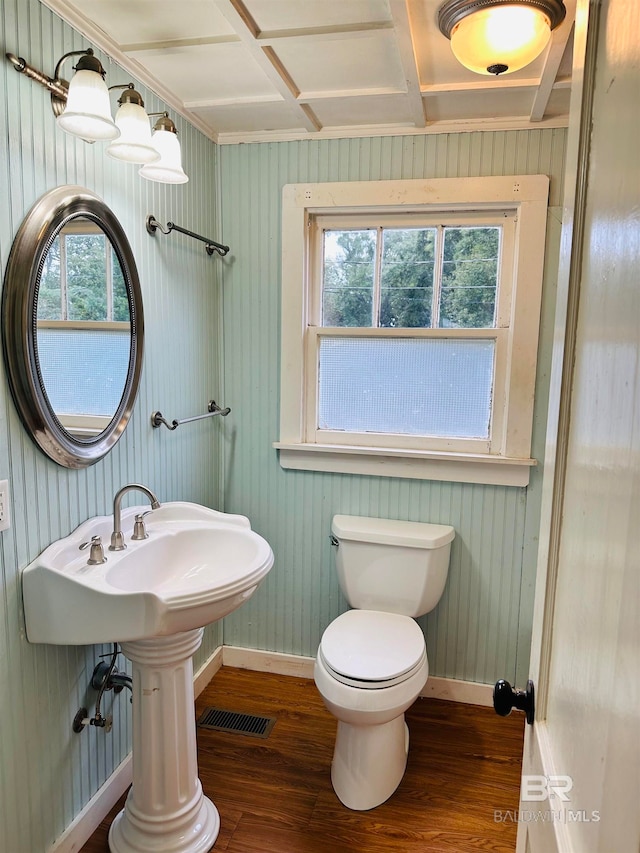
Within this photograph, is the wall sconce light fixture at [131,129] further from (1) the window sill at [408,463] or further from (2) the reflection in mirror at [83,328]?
(1) the window sill at [408,463]

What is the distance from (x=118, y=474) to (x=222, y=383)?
31.1 inches

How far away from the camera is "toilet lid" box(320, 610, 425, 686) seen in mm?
1724

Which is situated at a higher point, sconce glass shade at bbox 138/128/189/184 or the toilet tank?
sconce glass shade at bbox 138/128/189/184

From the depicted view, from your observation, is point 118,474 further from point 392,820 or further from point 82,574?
→ point 392,820

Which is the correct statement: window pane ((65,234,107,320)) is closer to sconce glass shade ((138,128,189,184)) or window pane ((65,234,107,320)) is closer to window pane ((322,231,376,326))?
sconce glass shade ((138,128,189,184))

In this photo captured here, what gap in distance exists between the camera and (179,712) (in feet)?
5.24

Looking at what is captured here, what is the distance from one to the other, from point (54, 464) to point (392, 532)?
1244mm

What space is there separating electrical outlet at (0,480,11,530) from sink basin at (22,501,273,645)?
0.48 ft

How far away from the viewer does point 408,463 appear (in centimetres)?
224

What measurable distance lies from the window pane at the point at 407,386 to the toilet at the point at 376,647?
0.42m

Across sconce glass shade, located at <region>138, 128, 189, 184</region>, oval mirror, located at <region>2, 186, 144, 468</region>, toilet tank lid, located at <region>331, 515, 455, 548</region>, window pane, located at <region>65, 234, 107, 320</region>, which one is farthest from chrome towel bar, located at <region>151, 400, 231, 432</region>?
sconce glass shade, located at <region>138, 128, 189, 184</region>

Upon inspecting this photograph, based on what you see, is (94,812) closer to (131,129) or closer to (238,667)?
(238,667)

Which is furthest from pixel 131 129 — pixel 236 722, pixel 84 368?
pixel 236 722

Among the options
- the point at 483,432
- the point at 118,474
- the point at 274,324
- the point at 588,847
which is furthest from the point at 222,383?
the point at 588,847
